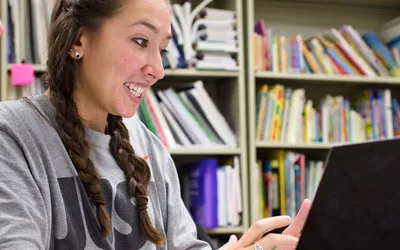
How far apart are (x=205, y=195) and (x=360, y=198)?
6.44 ft

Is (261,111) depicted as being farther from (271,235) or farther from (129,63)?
(271,235)

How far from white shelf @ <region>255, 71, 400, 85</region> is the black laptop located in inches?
81.6

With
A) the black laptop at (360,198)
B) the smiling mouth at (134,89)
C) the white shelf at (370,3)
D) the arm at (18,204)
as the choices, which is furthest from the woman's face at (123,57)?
the white shelf at (370,3)

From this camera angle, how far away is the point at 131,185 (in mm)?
1289

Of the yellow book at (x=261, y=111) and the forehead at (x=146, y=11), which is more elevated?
the forehead at (x=146, y=11)

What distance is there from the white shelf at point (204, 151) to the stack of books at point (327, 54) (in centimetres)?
43

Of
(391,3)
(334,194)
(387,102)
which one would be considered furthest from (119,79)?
(391,3)

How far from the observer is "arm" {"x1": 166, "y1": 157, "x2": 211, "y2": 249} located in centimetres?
135

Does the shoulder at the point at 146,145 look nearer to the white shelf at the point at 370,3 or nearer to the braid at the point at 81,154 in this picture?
the braid at the point at 81,154

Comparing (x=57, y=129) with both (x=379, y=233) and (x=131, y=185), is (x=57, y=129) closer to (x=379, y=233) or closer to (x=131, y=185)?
(x=131, y=185)

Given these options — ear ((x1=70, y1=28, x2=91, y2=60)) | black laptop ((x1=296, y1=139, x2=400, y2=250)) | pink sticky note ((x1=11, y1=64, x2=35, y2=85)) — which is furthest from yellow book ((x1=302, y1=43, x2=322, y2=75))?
black laptop ((x1=296, y1=139, x2=400, y2=250))

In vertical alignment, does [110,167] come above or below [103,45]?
below

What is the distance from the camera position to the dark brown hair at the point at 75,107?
3.93 feet

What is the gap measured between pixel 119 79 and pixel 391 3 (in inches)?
97.9
